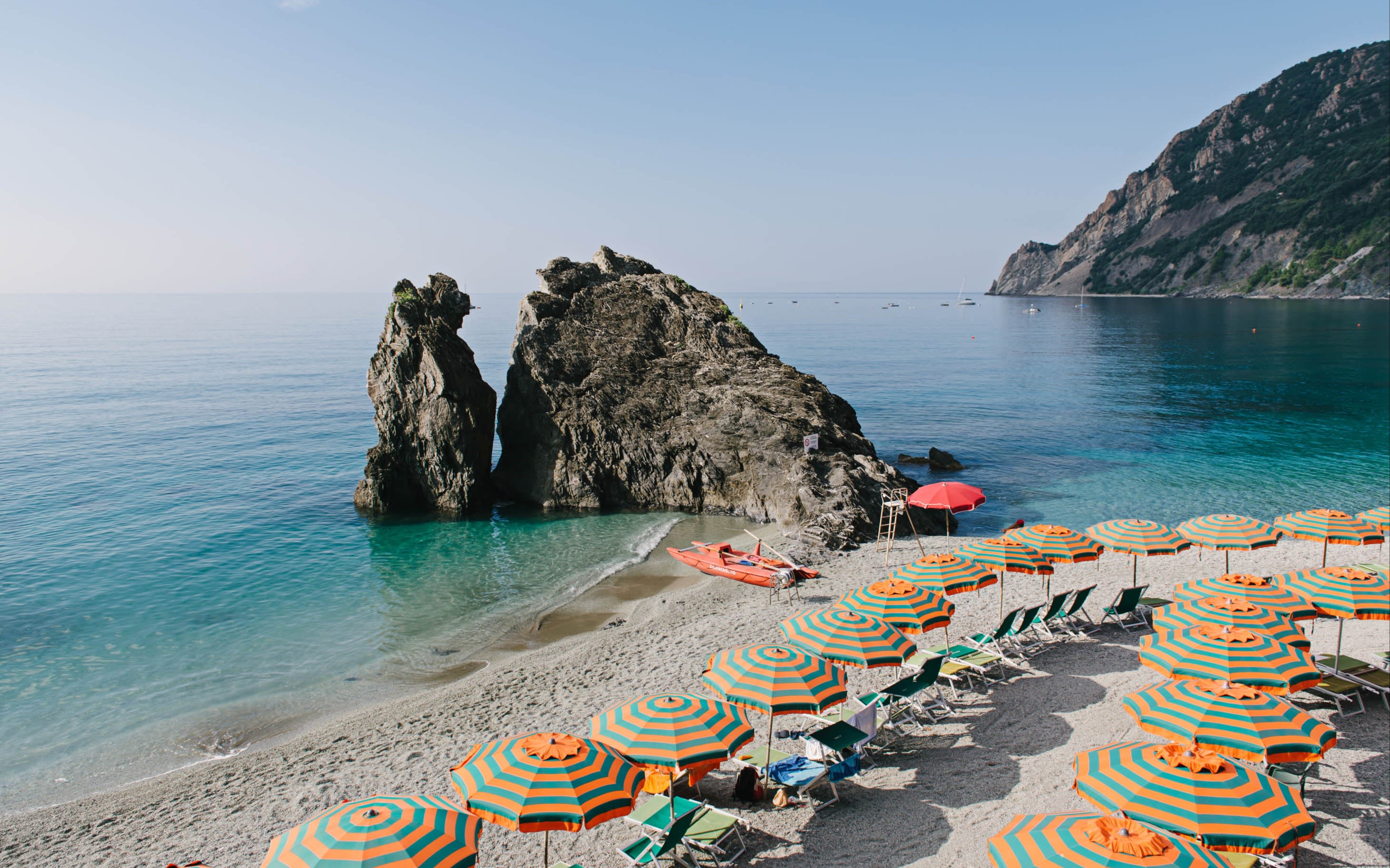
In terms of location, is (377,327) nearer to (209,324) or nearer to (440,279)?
(209,324)

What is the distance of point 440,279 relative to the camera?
117 feet

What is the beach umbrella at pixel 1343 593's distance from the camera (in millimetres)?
13977

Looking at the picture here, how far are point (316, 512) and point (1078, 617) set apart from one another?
29.4 meters

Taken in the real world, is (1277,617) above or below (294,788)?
above

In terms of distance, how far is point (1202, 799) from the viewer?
803 cm

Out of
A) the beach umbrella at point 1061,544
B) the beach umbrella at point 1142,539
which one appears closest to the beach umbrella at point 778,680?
the beach umbrella at point 1061,544

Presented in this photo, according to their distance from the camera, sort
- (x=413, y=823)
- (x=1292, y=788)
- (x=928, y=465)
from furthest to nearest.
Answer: (x=928, y=465)
(x=1292, y=788)
(x=413, y=823)

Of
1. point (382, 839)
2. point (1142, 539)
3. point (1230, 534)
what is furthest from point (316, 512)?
Answer: point (1230, 534)

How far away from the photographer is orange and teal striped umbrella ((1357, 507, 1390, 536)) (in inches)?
742

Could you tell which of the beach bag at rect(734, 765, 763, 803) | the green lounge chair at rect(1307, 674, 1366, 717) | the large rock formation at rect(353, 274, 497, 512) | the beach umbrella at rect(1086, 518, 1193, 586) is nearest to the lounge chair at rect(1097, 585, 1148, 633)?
the beach umbrella at rect(1086, 518, 1193, 586)

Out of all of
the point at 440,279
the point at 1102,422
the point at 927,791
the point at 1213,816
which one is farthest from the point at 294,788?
the point at 1102,422

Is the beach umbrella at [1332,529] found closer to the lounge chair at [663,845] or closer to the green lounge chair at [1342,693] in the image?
the green lounge chair at [1342,693]

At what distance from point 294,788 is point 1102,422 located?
53.2 meters

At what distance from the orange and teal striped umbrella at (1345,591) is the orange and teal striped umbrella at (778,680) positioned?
9.56m
